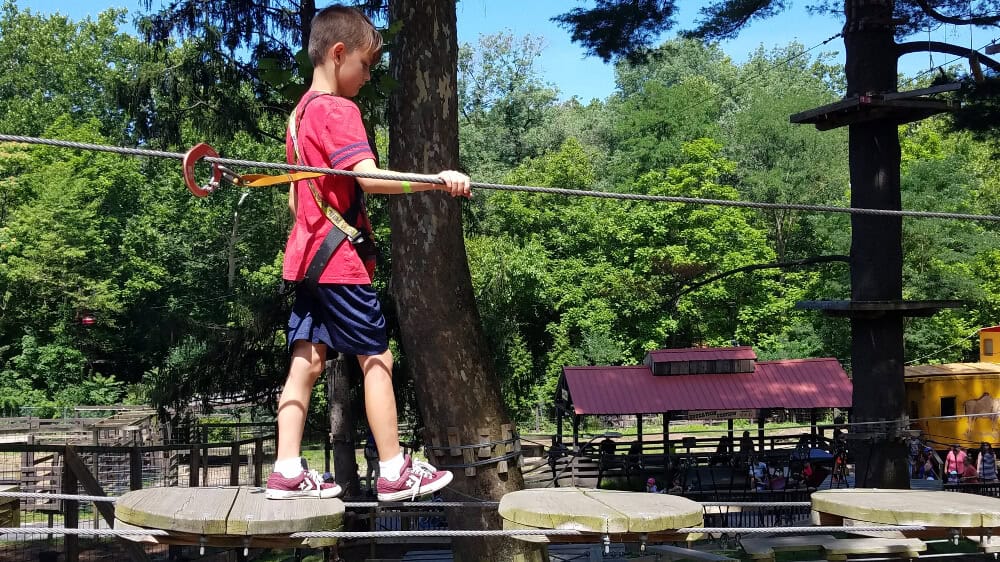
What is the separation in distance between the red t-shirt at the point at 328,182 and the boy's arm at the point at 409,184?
0.06m

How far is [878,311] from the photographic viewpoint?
29.9 ft

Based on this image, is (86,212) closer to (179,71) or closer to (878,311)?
(179,71)

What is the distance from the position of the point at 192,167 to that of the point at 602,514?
5.74 feet

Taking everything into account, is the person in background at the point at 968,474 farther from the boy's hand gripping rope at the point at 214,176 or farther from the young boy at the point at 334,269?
the boy's hand gripping rope at the point at 214,176

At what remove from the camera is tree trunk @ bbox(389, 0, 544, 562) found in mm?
5398

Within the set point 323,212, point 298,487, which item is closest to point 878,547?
point 298,487

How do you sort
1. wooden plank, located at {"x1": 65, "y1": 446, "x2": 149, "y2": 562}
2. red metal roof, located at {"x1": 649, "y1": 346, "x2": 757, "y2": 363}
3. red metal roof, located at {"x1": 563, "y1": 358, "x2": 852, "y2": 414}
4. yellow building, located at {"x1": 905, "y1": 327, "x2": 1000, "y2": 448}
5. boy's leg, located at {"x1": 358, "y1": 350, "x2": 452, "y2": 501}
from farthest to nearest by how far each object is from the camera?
1. yellow building, located at {"x1": 905, "y1": 327, "x2": 1000, "y2": 448}
2. red metal roof, located at {"x1": 649, "y1": 346, "x2": 757, "y2": 363}
3. red metal roof, located at {"x1": 563, "y1": 358, "x2": 852, "y2": 414}
4. wooden plank, located at {"x1": 65, "y1": 446, "x2": 149, "y2": 562}
5. boy's leg, located at {"x1": 358, "y1": 350, "x2": 452, "y2": 501}

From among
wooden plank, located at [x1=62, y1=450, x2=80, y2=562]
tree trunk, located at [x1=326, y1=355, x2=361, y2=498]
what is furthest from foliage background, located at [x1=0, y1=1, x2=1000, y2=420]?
wooden plank, located at [x1=62, y1=450, x2=80, y2=562]

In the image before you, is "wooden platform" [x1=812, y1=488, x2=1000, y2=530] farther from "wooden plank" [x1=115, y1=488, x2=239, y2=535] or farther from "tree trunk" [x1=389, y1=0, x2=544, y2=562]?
"wooden plank" [x1=115, y1=488, x2=239, y2=535]

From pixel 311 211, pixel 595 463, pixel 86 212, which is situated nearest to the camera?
pixel 311 211

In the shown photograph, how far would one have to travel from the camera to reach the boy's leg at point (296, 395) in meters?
3.33

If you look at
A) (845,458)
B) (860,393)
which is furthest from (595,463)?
(860,393)

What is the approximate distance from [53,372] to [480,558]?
110ft

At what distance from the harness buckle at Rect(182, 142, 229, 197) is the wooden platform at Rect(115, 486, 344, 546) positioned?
1.02 metres
